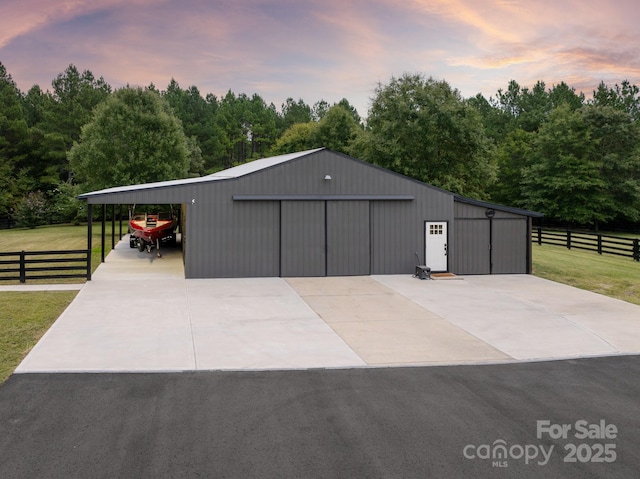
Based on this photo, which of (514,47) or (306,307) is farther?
(514,47)

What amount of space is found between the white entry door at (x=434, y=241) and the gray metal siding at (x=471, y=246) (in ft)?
1.52

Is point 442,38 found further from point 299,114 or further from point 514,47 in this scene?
point 299,114

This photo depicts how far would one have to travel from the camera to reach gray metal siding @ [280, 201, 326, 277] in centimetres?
1873

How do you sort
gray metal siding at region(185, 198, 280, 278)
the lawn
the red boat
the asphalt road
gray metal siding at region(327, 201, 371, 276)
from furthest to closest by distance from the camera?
the red boat < gray metal siding at region(327, 201, 371, 276) < gray metal siding at region(185, 198, 280, 278) < the lawn < the asphalt road

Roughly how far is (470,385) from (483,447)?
210 centimetres

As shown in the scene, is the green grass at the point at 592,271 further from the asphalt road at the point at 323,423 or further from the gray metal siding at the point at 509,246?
the asphalt road at the point at 323,423

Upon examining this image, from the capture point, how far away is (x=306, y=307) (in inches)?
534

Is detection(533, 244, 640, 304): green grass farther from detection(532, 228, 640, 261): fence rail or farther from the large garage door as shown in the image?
the large garage door

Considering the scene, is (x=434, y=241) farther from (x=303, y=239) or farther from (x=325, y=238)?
(x=303, y=239)

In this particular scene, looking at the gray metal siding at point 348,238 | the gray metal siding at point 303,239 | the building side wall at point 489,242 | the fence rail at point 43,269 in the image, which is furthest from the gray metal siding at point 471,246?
the fence rail at point 43,269

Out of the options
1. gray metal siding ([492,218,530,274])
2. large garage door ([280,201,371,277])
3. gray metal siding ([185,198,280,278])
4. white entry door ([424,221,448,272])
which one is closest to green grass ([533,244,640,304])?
gray metal siding ([492,218,530,274])

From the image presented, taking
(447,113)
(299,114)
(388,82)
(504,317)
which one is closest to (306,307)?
(504,317)

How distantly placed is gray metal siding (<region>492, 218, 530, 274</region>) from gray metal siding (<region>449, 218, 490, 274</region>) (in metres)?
0.36

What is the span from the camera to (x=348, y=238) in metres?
19.1
